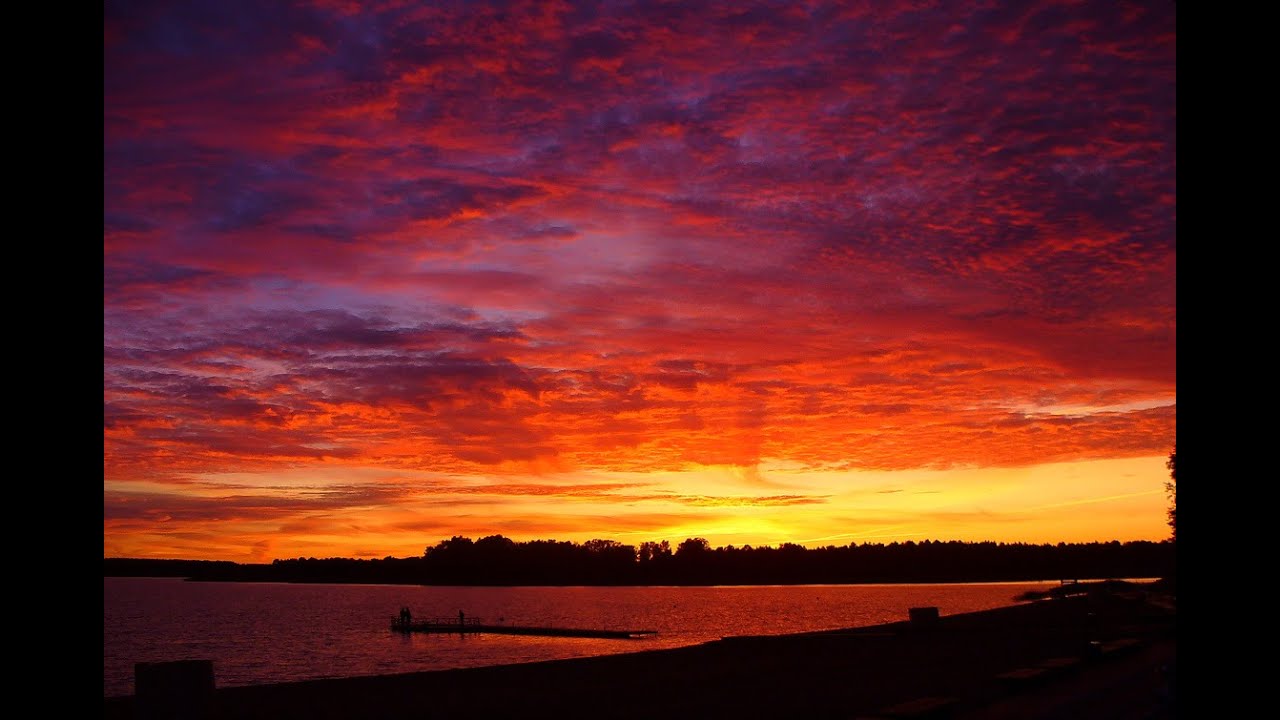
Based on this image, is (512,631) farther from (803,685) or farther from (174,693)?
(174,693)

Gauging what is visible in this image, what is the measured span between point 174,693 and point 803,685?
2025 cm

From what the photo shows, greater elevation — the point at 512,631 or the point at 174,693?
the point at 174,693

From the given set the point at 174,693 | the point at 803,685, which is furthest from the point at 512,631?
the point at 174,693

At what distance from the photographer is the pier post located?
18547mm

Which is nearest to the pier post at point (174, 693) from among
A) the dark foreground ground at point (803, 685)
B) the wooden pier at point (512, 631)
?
the dark foreground ground at point (803, 685)

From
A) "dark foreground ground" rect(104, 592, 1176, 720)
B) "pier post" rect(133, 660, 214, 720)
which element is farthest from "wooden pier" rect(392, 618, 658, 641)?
"pier post" rect(133, 660, 214, 720)

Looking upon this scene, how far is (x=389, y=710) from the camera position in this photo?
28.8 metres

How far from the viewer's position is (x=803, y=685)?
107 ft

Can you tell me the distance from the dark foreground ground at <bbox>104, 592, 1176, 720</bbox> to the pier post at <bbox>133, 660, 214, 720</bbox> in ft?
0.44
